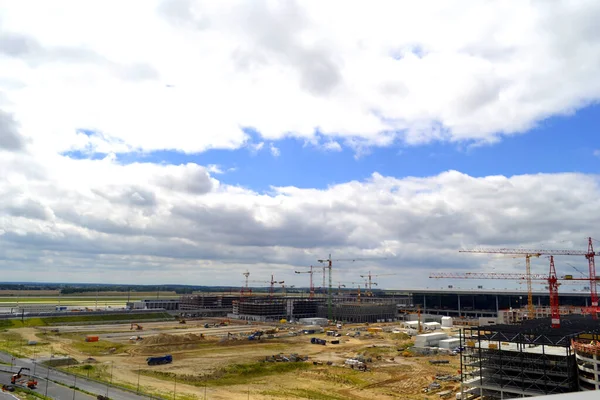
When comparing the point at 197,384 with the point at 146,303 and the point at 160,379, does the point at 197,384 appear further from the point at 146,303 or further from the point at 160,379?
the point at 146,303

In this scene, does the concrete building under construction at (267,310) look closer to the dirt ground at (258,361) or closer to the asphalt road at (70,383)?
the dirt ground at (258,361)

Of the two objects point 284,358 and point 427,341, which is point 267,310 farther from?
point 284,358

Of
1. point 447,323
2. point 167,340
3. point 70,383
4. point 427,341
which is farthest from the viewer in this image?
point 447,323

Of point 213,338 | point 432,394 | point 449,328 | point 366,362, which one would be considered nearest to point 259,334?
point 213,338

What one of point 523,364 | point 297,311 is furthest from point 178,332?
point 523,364

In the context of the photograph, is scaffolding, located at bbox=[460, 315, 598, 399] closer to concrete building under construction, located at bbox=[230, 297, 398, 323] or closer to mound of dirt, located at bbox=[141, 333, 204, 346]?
mound of dirt, located at bbox=[141, 333, 204, 346]
